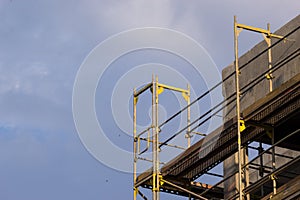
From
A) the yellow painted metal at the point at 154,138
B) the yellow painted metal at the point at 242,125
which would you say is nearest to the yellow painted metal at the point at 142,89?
the yellow painted metal at the point at 154,138

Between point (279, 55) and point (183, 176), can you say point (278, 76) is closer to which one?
point (279, 55)

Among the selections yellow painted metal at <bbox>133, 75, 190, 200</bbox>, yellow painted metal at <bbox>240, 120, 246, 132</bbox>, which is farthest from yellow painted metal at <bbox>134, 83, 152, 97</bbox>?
yellow painted metal at <bbox>240, 120, 246, 132</bbox>

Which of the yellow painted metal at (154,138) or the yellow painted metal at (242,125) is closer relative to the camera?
the yellow painted metal at (242,125)

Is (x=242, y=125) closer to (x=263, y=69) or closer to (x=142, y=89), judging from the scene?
(x=263, y=69)

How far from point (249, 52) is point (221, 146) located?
2572mm

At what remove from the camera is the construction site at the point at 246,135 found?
16891 millimetres

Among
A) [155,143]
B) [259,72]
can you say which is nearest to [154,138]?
[155,143]

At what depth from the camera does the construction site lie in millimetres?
16891

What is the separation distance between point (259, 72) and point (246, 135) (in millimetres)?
2133

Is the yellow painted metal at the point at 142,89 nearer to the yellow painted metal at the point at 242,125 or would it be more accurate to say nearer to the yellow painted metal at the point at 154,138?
the yellow painted metal at the point at 154,138

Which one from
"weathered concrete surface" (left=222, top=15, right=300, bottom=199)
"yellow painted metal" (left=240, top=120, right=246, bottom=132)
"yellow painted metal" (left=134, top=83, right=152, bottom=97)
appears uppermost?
"yellow painted metal" (left=134, top=83, right=152, bottom=97)

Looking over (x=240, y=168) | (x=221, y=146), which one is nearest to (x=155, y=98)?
(x=221, y=146)

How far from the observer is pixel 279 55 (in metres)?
19.0

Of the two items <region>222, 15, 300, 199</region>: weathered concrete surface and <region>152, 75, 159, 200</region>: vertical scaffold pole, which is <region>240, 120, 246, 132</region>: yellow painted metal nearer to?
<region>222, 15, 300, 199</region>: weathered concrete surface
